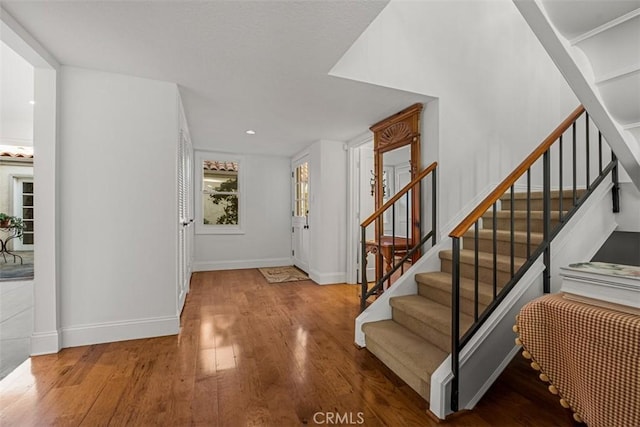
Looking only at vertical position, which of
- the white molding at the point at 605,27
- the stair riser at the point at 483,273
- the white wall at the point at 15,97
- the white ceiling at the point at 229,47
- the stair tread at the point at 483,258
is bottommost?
the stair riser at the point at 483,273

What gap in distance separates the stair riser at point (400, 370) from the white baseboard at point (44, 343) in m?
2.39

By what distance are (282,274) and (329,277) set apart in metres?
0.98

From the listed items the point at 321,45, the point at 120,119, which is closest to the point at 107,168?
the point at 120,119

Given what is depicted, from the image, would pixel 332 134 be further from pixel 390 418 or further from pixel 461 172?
pixel 390 418

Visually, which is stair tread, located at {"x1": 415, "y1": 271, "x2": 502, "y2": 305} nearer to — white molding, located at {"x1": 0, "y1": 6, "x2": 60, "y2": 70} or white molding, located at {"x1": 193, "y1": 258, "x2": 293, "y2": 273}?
white molding, located at {"x1": 0, "y1": 6, "x2": 60, "y2": 70}

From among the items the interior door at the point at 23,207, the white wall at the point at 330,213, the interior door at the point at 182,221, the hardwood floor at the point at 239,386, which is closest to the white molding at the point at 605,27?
the hardwood floor at the point at 239,386

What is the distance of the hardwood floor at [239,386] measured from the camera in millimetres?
1564

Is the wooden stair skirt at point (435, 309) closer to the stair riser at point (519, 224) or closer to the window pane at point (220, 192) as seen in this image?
the stair riser at point (519, 224)

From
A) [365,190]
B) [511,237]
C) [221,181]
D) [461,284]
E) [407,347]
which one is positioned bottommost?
[407,347]

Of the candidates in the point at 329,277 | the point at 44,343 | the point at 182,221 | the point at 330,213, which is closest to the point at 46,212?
the point at 44,343

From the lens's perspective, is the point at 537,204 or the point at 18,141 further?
the point at 18,141

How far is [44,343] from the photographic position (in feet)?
7.34

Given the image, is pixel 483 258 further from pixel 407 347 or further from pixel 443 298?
pixel 407 347

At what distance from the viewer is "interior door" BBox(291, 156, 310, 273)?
17.2ft
